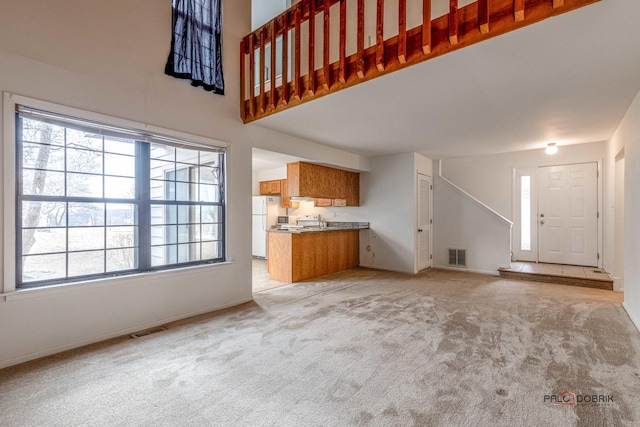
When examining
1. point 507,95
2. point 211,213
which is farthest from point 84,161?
point 507,95

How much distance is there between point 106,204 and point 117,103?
3.32 ft

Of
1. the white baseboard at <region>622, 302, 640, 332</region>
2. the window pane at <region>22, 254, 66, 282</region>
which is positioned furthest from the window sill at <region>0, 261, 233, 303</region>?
the white baseboard at <region>622, 302, 640, 332</region>

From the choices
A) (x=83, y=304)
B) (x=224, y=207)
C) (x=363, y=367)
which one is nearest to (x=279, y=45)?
(x=224, y=207)

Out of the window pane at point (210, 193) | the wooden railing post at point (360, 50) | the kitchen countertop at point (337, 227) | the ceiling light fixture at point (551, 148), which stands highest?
the wooden railing post at point (360, 50)

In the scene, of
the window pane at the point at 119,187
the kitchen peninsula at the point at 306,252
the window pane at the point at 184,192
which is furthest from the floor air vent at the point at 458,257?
the window pane at the point at 119,187

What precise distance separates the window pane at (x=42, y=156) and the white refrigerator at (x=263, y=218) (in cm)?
527

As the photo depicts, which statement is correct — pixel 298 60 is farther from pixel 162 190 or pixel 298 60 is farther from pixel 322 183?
pixel 322 183

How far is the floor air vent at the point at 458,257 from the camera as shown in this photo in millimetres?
6301

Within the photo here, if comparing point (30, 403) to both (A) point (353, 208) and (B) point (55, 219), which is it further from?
(A) point (353, 208)

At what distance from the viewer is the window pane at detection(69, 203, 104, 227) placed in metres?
2.79

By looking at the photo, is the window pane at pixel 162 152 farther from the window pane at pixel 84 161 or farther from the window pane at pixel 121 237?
the window pane at pixel 121 237

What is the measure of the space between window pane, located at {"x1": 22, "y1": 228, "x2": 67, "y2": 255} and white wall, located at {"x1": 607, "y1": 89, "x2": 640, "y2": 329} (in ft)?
19.1

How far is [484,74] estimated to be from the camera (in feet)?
8.78

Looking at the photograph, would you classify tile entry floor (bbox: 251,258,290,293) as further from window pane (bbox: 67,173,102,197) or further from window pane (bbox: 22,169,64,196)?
window pane (bbox: 22,169,64,196)
